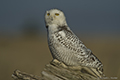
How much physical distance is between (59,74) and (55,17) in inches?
49.7

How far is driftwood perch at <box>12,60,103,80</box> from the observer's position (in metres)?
3.59

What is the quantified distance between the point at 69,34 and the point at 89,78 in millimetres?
1012

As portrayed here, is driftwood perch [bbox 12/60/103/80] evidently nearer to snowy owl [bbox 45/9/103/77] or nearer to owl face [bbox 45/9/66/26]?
snowy owl [bbox 45/9/103/77]

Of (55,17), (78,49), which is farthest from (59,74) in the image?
(55,17)

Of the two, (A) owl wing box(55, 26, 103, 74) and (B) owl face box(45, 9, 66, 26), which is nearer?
(A) owl wing box(55, 26, 103, 74)

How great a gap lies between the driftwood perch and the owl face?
36.1 inches

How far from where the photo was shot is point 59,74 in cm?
369

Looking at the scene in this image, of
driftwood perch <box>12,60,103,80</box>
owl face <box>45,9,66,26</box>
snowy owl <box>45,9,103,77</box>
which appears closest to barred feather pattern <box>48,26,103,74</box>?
snowy owl <box>45,9,103,77</box>

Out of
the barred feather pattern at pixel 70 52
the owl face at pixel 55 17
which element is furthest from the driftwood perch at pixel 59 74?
the owl face at pixel 55 17

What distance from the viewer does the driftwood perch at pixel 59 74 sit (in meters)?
3.59

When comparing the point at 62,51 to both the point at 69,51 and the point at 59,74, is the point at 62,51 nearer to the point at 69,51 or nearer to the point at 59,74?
the point at 69,51

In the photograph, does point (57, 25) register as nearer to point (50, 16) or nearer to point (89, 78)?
point (50, 16)

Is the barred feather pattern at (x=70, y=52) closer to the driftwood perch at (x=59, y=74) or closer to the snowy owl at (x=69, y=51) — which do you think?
the snowy owl at (x=69, y=51)

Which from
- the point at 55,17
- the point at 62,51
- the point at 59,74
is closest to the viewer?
the point at 59,74
